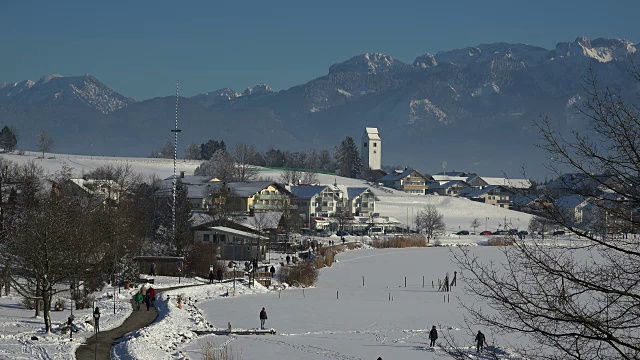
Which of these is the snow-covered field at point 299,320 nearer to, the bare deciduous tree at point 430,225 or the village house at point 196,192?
the village house at point 196,192

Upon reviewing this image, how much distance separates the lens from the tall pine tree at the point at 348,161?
176875mm

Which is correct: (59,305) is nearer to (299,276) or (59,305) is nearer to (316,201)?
(299,276)

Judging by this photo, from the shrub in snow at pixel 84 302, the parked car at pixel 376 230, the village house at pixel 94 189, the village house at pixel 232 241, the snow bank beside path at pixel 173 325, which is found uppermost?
the village house at pixel 94 189

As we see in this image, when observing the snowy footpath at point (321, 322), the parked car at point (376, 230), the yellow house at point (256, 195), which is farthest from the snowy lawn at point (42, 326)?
the parked car at point (376, 230)

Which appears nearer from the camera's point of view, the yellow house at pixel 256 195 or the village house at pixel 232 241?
the village house at pixel 232 241

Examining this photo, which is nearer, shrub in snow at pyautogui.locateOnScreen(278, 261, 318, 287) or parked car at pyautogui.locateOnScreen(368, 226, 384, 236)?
shrub in snow at pyautogui.locateOnScreen(278, 261, 318, 287)

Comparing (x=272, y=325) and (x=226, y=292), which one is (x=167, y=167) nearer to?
(x=226, y=292)

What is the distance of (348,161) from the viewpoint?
582 feet

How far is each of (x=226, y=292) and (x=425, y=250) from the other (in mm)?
40792

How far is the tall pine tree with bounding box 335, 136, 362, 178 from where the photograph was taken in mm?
176875

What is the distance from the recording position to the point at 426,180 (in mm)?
167000

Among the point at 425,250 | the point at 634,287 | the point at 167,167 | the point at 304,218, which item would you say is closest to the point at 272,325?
the point at 634,287

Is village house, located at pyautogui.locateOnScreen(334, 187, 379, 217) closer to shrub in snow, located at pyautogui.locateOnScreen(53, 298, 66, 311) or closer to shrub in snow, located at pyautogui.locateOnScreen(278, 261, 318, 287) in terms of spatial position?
shrub in snow, located at pyautogui.locateOnScreen(278, 261, 318, 287)

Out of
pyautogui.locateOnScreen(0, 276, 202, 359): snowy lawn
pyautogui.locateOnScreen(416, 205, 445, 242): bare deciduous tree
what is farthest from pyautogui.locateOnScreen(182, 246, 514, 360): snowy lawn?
pyautogui.locateOnScreen(416, 205, 445, 242): bare deciduous tree
